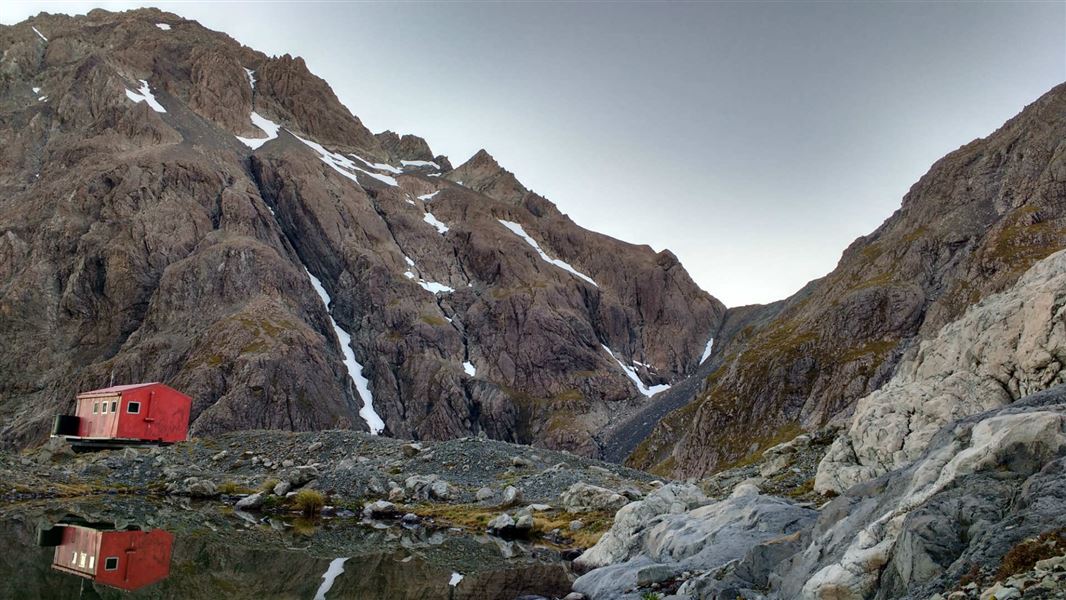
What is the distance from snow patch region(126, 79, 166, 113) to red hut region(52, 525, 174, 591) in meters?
176

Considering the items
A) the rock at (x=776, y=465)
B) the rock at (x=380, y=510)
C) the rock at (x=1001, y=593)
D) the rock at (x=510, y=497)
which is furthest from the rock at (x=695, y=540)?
the rock at (x=380, y=510)

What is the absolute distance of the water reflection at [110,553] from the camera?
24.8 m

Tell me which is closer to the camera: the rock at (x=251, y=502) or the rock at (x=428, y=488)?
the rock at (x=251, y=502)

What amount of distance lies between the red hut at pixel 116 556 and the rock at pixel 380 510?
1338 cm

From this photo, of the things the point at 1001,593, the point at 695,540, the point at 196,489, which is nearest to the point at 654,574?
the point at 695,540

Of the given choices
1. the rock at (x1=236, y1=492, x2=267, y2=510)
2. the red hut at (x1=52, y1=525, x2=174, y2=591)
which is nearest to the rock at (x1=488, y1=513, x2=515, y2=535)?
the rock at (x1=236, y1=492, x2=267, y2=510)

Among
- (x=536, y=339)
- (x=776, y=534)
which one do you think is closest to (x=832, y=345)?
(x=536, y=339)

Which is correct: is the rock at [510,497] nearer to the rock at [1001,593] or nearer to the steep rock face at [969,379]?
the steep rock face at [969,379]

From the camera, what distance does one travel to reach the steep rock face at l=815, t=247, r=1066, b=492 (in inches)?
975

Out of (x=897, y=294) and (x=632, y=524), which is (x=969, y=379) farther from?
(x=897, y=294)

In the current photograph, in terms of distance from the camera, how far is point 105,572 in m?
25.1

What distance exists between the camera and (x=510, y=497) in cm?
4762

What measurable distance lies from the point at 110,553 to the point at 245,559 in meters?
5.18

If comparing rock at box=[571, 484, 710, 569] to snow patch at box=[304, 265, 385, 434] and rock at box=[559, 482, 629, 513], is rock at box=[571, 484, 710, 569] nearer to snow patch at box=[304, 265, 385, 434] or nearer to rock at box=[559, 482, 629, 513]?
rock at box=[559, 482, 629, 513]
